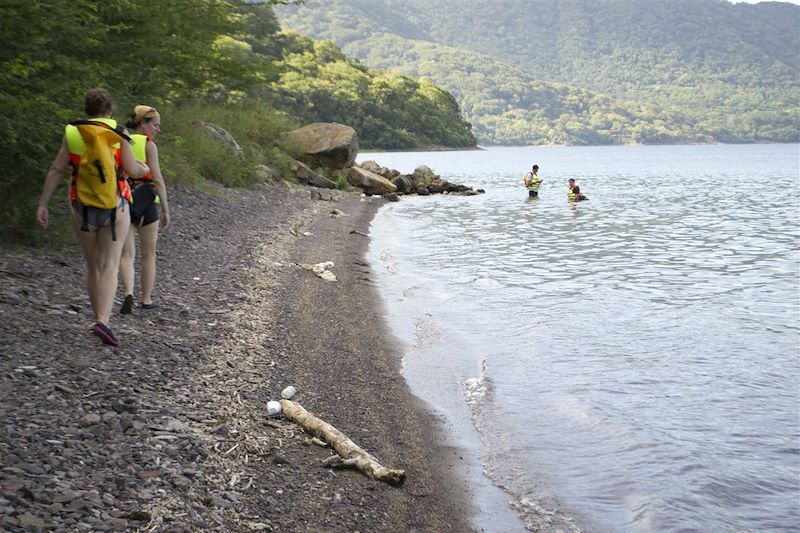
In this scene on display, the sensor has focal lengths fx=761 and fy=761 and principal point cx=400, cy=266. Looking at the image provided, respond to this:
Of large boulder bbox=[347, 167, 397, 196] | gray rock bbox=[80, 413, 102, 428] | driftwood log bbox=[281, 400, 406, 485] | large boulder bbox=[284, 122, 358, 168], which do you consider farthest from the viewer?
large boulder bbox=[347, 167, 397, 196]

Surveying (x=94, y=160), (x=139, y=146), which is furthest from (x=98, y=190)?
(x=139, y=146)

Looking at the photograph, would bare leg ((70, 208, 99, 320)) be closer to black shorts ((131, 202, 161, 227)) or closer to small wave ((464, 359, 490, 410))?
Answer: black shorts ((131, 202, 161, 227))

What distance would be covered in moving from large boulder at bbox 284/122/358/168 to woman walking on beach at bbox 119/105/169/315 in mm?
25215

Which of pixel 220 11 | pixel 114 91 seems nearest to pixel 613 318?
pixel 114 91

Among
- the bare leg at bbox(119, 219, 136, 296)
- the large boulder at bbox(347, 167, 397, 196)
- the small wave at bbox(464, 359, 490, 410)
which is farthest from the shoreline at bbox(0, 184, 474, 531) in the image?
the large boulder at bbox(347, 167, 397, 196)

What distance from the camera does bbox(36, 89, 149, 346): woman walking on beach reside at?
657cm

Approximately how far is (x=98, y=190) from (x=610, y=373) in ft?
19.5

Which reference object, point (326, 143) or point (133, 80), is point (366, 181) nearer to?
point (326, 143)

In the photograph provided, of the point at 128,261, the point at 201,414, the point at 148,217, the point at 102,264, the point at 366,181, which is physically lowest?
the point at 366,181

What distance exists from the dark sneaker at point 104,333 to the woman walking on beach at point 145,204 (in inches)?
48.1

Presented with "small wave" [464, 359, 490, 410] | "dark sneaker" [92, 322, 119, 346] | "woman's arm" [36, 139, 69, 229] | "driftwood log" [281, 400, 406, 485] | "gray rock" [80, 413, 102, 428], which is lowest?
"small wave" [464, 359, 490, 410]

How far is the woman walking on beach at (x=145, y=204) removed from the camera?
7836mm

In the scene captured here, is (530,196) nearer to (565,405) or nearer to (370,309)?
(370,309)

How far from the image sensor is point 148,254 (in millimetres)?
8289
